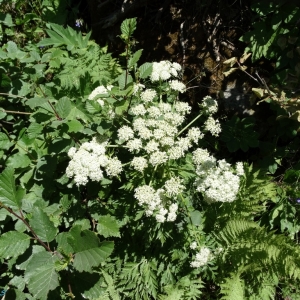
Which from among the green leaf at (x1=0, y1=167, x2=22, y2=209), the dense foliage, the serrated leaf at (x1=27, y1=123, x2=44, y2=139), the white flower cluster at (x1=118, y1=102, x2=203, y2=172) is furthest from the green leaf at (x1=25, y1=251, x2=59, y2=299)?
the serrated leaf at (x1=27, y1=123, x2=44, y2=139)

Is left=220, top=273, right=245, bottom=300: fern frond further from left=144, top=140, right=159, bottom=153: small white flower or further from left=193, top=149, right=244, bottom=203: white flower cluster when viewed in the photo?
left=144, top=140, right=159, bottom=153: small white flower

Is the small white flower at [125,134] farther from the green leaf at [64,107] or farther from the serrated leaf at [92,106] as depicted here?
the green leaf at [64,107]

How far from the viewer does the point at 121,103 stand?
8.93ft

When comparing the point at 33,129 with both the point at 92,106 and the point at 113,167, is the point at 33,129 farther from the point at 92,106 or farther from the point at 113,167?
the point at 113,167

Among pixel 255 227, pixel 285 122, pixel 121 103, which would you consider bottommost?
pixel 255 227

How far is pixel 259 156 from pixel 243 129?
438mm

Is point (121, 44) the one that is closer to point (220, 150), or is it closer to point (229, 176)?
point (220, 150)

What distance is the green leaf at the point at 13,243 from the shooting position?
2412 millimetres

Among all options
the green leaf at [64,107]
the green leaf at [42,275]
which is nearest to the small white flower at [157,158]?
the green leaf at [64,107]

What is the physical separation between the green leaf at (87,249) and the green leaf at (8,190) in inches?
17.2

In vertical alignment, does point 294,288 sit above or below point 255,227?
below

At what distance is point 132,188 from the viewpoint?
3.22m

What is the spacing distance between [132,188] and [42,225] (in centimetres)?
96

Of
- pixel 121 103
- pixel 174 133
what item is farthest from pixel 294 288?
pixel 121 103
